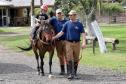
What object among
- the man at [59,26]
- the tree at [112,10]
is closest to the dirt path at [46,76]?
the man at [59,26]

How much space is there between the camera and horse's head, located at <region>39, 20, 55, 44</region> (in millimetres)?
14711

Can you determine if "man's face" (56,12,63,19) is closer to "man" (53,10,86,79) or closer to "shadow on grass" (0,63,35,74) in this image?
"man" (53,10,86,79)

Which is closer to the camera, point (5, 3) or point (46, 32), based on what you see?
point (46, 32)

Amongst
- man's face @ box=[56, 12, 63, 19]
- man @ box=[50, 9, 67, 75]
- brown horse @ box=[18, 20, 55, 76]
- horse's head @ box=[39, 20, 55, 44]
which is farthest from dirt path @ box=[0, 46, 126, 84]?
man's face @ box=[56, 12, 63, 19]

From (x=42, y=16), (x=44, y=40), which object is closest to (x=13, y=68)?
(x=44, y=40)

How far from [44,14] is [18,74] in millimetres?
2243

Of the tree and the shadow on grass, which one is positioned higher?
the tree

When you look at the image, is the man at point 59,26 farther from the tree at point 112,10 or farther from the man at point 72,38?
the tree at point 112,10

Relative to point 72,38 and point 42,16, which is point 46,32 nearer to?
point 42,16

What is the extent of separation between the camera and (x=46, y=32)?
14.7 meters

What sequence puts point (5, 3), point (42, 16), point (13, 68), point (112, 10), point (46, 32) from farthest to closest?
point (112, 10) < point (5, 3) < point (13, 68) < point (42, 16) < point (46, 32)

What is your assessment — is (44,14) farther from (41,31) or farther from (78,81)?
(78,81)

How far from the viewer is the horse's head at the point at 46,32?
48.3 feet

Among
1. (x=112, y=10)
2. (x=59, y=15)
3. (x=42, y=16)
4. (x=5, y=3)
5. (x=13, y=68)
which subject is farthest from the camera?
(x=112, y=10)
